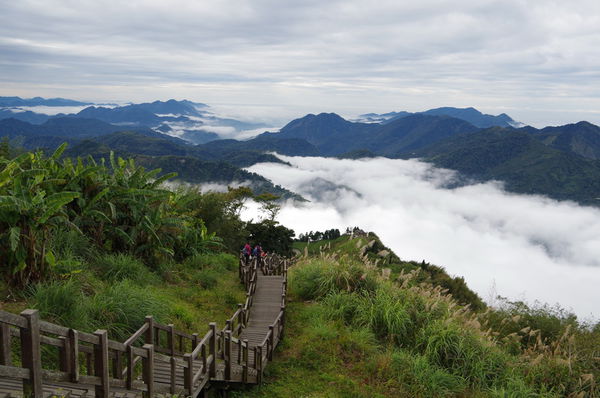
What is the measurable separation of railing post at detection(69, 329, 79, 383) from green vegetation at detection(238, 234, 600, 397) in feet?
16.5

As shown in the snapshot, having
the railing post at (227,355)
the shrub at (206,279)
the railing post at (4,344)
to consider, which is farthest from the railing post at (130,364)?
the shrub at (206,279)

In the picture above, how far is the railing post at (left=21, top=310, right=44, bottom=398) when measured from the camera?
394 centimetres

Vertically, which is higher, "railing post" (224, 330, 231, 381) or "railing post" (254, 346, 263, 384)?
"railing post" (224, 330, 231, 381)

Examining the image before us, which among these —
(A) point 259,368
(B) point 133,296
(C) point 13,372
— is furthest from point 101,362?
(A) point 259,368

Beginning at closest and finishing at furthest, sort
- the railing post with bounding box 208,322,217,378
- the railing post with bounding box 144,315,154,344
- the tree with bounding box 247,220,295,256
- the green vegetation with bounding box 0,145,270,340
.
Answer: the railing post with bounding box 144,315,154,344
the railing post with bounding box 208,322,217,378
the green vegetation with bounding box 0,145,270,340
the tree with bounding box 247,220,295,256

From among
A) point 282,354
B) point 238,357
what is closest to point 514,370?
point 282,354

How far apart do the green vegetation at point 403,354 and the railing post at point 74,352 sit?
16.5 feet

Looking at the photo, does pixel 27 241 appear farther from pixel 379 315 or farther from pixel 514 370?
pixel 514 370

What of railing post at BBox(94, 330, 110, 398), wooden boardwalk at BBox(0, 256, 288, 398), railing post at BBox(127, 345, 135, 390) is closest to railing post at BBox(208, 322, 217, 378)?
wooden boardwalk at BBox(0, 256, 288, 398)

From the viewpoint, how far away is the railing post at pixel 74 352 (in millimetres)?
4527

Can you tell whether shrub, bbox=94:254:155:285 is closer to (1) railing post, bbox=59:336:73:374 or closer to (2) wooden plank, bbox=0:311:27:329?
(1) railing post, bbox=59:336:73:374

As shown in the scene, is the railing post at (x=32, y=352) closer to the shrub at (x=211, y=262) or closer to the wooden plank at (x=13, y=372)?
the wooden plank at (x=13, y=372)

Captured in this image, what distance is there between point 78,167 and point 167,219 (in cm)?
331

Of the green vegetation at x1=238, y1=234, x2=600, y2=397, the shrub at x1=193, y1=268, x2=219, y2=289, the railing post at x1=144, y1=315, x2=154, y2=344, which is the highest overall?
the railing post at x1=144, y1=315, x2=154, y2=344
